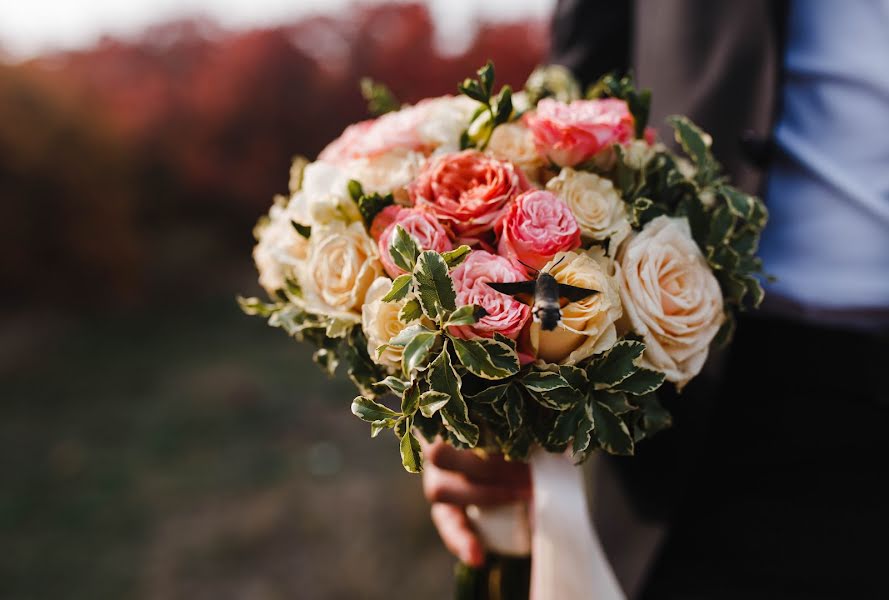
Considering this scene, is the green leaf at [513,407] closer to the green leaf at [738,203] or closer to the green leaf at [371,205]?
the green leaf at [371,205]

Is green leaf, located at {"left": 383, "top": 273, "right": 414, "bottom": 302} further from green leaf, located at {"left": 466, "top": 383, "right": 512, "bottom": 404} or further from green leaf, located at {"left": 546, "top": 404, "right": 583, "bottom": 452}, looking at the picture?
green leaf, located at {"left": 546, "top": 404, "right": 583, "bottom": 452}

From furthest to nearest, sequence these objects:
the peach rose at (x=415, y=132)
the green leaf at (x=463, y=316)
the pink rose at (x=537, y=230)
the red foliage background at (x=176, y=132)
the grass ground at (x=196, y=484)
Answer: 1. the red foliage background at (x=176, y=132)
2. the grass ground at (x=196, y=484)
3. the peach rose at (x=415, y=132)
4. the pink rose at (x=537, y=230)
5. the green leaf at (x=463, y=316)

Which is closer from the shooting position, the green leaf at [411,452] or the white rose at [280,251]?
the green leaf at [411,452]

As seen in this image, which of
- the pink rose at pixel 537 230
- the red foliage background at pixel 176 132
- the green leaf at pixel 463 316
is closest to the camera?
the green leaf at pixel 463 316

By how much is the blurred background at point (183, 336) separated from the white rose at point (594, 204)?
10.5 ft

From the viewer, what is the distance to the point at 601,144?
47.5 inches

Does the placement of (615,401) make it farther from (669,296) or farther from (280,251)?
(280,251)

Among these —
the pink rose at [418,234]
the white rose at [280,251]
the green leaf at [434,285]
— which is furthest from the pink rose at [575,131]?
the white rose at [280,251]

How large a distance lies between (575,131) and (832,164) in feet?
2.06

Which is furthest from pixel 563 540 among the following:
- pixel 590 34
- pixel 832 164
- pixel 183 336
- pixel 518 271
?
pixel 183 336

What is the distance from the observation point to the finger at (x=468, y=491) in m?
1.44

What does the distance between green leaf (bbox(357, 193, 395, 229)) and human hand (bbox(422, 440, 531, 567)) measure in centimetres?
45

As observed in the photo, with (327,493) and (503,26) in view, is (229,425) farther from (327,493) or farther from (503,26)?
(503,26)

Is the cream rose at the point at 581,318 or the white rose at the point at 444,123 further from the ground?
the white rose at the point at 444,123
